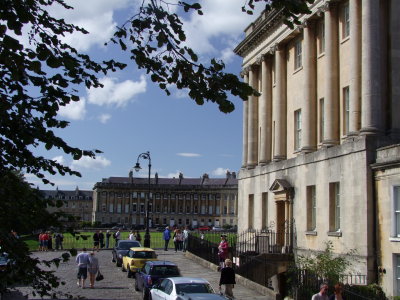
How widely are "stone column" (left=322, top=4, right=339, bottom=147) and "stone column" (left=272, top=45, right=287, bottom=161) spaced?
6.71m

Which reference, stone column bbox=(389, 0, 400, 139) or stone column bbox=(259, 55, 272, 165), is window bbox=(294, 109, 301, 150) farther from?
stone column bbox=(389, 0, 400, 139)

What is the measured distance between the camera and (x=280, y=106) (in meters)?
35.6

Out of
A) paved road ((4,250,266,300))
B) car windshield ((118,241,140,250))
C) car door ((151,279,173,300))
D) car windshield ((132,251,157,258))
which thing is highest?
car windshield ((118,241,140,250))

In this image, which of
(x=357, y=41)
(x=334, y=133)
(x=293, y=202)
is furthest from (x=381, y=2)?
(x=293, y=202)

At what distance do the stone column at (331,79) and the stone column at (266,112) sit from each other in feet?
30.6

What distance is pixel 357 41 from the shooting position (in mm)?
26344

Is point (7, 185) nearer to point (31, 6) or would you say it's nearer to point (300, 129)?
point (31, 6)

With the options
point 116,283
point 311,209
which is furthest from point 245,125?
point 116,283

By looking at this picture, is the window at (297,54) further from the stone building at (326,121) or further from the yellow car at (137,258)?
the yellow car at (137,258)

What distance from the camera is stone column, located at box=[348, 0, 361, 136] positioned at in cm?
2609

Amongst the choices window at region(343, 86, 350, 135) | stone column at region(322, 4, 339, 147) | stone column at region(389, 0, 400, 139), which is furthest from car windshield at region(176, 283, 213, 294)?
window at region(343, 86, 350, 135)

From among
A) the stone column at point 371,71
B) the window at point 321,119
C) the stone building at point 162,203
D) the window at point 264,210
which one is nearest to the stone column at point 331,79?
the window at point 321,119

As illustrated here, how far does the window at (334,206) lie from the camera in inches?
1078

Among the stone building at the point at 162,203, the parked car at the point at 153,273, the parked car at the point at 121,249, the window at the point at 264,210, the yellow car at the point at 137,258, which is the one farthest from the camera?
the stone building at the point at 162,203
